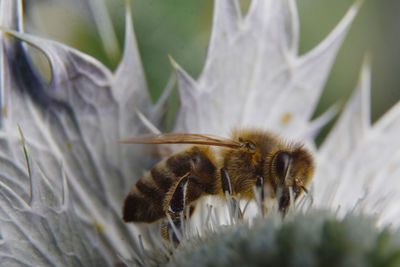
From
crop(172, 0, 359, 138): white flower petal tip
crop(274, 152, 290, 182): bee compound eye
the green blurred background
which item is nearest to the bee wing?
crop(274, 152, 290, 182): bee compound eye

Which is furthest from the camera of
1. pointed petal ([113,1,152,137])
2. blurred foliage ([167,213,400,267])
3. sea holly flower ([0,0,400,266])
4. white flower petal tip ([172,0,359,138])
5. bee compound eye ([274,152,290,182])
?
white flower petal tip ([172,0,359,138])

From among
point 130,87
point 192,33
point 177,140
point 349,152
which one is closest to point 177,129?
point 130,87

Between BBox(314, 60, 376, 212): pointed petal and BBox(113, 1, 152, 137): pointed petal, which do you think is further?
BBox(314, 60, 376, 212): pointed petal

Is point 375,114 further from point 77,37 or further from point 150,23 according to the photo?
point 77,37

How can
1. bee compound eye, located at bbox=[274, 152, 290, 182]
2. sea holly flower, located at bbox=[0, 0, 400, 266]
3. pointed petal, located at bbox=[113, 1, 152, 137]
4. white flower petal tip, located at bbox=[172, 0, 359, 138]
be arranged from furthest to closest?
1. white flower petal tip, located at bbox=[172, 0, 359, 138]
2. pointed petal, located at bbox=[113, 1, 152, 137]
3. bee compound eye, located at bbox=[274, 152, 290, 182]
4. sea holly flower, located at bbox=[0, 0, 400, 266]

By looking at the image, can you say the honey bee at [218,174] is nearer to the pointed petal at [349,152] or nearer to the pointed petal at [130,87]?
the pointed petal at [130,87]

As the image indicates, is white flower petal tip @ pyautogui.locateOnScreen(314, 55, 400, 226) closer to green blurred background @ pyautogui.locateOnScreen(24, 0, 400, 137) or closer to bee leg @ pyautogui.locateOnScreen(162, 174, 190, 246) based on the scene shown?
green blurred background @ pyautogui.locateOnScreen(24, 0, 400, 137)
